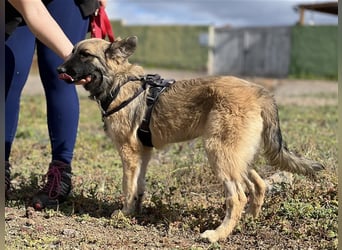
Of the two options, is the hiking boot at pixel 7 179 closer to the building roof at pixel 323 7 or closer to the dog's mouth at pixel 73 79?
the dog's mouth at pixel 73 79

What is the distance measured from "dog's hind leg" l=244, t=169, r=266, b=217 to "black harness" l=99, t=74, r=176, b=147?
2.45 feet

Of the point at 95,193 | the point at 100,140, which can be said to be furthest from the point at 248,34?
the point at 95,193

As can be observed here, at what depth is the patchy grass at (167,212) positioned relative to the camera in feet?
9.87

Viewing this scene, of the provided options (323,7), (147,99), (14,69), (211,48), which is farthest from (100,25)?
(211,48)

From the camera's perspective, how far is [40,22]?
3.29 meters

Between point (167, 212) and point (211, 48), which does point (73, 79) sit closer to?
point (167, 212)

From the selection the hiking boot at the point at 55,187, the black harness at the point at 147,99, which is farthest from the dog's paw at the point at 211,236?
the hiking boot at the point at 55,187

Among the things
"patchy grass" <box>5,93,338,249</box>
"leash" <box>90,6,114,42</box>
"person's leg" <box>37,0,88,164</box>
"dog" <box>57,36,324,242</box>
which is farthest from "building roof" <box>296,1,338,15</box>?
"dog" <box>57,36,324,242</box>

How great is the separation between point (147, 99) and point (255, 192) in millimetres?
996

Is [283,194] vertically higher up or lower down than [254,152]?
lower down

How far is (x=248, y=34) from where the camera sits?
24.1m

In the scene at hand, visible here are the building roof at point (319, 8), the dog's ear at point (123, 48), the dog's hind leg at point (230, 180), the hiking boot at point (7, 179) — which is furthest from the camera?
the building roof at point (319, 8)

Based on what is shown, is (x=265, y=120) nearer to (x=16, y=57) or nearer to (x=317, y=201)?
(x=317, y=201)

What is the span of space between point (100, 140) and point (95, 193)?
226 cm
